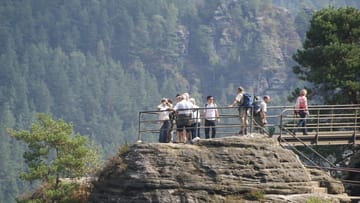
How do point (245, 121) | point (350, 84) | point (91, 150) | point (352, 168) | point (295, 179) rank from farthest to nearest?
point (350, 84) → point (91, 150) → point (352, 168) → point (245, 121) → point (295, 179)

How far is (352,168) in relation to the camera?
36844 mm

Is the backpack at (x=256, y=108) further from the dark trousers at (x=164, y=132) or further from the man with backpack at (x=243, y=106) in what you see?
the dark trousers at (x=164, y=132)

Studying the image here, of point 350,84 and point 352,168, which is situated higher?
point 350,84

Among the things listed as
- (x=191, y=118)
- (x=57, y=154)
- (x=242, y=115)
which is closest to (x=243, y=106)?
(x=242, y=115)

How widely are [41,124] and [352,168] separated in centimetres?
1212

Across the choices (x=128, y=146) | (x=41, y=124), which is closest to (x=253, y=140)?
(x=128, y=146)

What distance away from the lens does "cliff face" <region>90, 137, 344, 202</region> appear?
31406mm

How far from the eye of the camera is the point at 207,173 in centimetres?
3159

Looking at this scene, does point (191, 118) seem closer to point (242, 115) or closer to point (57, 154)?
point (242, 115)

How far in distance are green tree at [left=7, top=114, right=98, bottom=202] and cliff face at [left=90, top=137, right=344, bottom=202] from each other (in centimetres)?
536

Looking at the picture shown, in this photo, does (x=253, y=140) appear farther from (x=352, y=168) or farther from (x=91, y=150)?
(x=91, y=150)

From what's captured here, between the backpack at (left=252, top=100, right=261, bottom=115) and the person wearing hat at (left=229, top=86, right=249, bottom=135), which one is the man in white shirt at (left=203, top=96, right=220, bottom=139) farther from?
the backpack at (left=252, top=100, right=261, bottom=115)

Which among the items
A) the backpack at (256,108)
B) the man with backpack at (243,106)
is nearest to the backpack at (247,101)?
the man with backpack at (243,106)

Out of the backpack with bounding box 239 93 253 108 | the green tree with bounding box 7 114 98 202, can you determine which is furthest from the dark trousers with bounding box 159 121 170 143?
the green tree with bounding box 7 114 98 202
